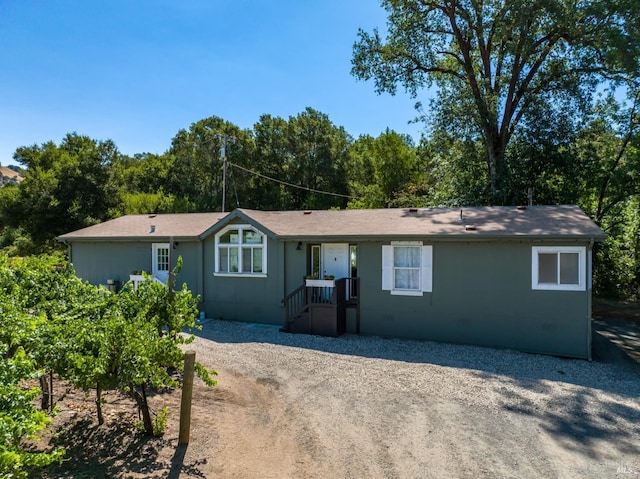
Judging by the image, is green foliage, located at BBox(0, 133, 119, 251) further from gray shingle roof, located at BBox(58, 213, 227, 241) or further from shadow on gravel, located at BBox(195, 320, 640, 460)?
shadow on gravel, located at BBox(195, 320, 640, 460)

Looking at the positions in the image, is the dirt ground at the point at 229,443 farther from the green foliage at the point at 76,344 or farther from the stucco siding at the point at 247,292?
the stucco siding at the point at 247,292

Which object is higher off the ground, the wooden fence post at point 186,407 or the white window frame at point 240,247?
the white window frame at point 240,247

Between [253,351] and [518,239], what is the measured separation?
6.34 metres

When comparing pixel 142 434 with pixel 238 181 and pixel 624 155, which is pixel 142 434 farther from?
pixel 238 181

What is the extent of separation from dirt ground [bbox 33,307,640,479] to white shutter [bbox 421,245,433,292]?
14.6 feet

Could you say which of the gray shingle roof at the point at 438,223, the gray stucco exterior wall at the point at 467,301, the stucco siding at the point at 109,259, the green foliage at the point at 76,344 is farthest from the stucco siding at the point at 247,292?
the green foliage at the point at 76,344

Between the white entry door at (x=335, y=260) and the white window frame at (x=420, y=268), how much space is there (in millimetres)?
1505

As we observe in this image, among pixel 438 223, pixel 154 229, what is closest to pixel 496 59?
pixel 438 223

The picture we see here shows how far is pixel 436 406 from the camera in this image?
20.5 ft

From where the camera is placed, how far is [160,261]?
14586 millimetres

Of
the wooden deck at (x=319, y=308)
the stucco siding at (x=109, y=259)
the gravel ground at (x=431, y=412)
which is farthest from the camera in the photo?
the stucco siding at (x=109, y=259)

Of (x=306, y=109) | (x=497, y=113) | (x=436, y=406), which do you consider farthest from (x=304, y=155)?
(x=436, y=406)

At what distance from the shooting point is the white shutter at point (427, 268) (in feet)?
34.4

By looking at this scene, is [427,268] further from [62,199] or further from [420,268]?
[62,199]
